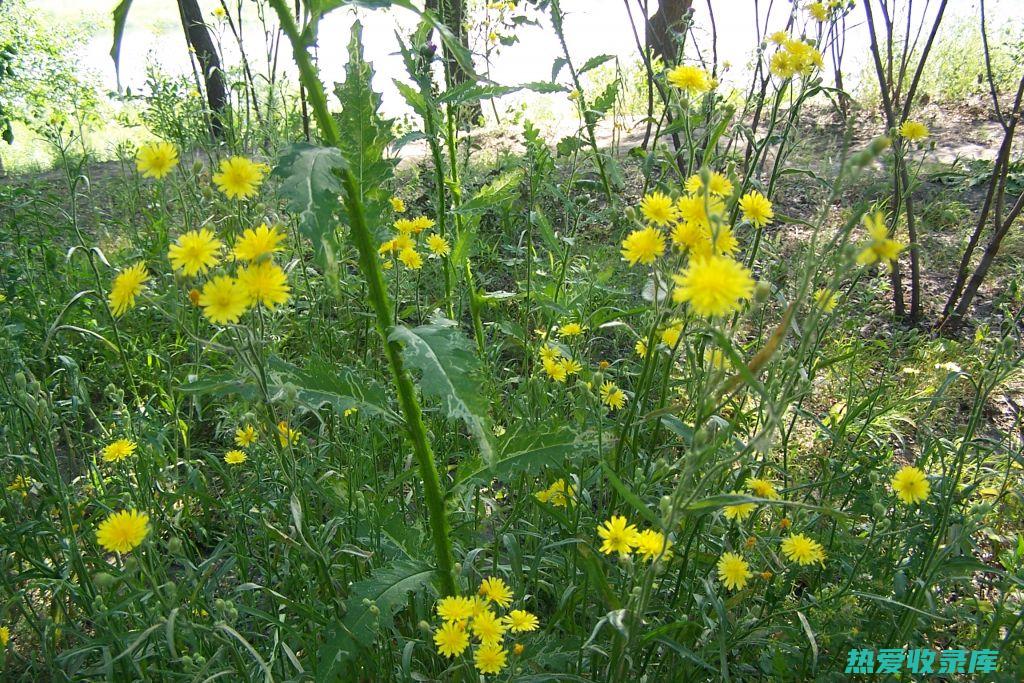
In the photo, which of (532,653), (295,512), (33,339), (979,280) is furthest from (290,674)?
(979,280)

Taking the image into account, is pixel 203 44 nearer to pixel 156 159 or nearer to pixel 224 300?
pixel 156 159

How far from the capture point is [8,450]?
196cm

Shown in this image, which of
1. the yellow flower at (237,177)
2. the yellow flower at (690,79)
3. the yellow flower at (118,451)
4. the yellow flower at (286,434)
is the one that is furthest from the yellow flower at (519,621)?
the yellow flower at (690,79)

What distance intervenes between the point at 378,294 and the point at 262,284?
231mm

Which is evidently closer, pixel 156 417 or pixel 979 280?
pixel 156 417

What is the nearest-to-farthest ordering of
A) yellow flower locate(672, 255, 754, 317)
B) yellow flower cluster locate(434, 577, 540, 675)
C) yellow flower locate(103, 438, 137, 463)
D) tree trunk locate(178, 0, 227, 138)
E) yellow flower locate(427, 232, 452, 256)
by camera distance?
yellow flower locate(672, 255, 754, 317), yellow flower cluster locate(434, 577, 540, 675), yellow flower locate(103, 438, 137, 463), yellow flower locate(427, 232, 452, 256), tree trunk locate(178, 0, 227, 138)

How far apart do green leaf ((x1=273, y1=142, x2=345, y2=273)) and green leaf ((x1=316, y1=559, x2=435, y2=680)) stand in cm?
65

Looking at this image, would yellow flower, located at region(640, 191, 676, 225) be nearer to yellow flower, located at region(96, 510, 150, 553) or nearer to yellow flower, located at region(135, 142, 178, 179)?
yellow flower, located at region(135, 142, 178, 179)

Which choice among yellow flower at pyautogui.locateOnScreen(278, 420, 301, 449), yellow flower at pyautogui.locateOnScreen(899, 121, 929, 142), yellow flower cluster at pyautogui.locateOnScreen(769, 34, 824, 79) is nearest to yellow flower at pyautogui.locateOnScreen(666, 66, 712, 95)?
yellow flower cluster at pyautogui.locateOnScreen(769, 34, 824, 79)

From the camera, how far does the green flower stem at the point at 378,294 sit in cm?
104

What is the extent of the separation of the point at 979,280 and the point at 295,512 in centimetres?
324

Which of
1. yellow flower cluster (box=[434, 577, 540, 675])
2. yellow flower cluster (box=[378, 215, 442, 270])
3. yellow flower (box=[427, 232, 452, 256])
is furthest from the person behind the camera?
yellow flower (box=[427, 232, 452, 256])

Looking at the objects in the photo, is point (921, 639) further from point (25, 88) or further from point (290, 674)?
point (25, 88)

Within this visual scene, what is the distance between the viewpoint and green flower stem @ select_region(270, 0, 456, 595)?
1.04 metres
